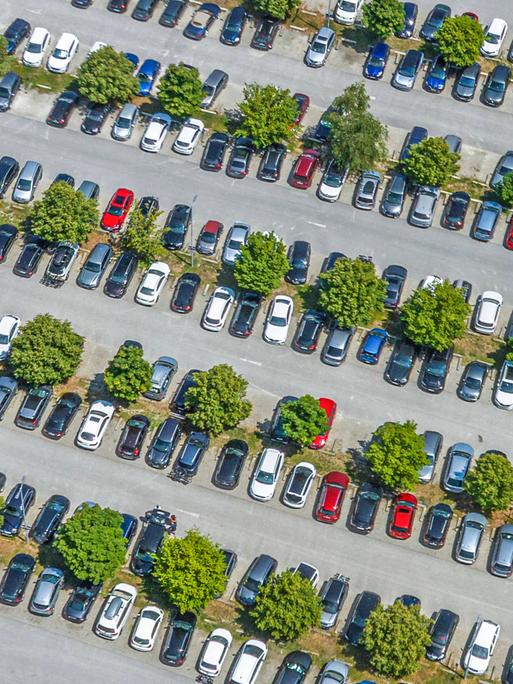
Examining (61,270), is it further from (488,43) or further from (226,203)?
(488,43)

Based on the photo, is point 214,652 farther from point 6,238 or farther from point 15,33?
point 15,33

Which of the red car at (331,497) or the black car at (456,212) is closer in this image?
the red car at (331,497)

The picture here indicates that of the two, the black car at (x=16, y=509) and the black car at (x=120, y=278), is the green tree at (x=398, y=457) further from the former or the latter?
the black car at (x=16, y=509)

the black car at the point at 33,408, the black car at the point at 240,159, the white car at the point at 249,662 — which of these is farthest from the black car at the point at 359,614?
the black car at the point at 240,159

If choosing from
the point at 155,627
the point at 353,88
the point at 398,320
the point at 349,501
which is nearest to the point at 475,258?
the point at 398,320

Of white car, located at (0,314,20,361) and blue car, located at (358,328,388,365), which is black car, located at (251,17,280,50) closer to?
blue car, located at (358,328,388,365)

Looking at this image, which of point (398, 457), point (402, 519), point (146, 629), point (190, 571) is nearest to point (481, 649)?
point (402, 519)
